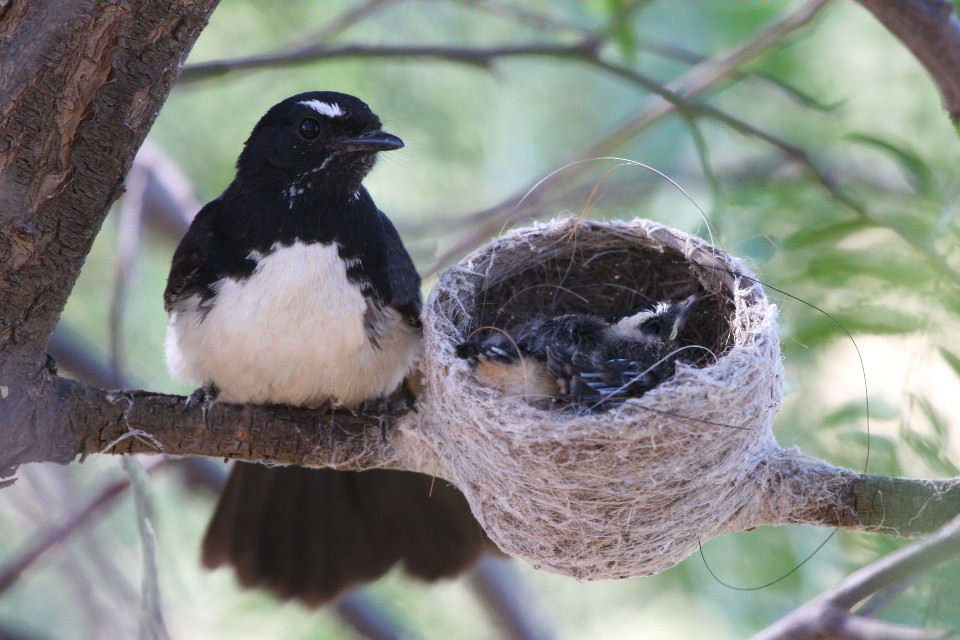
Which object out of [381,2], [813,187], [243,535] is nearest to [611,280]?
[813,187]

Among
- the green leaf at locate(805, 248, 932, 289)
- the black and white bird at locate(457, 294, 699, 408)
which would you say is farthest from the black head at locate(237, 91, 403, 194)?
the green leaf at locate(805, 248, 932, 289)

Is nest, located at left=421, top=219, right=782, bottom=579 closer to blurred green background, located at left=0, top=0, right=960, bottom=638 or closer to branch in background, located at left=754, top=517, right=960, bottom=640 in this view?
blurred green background, located at left=0, top=0, right=960, bottom=638

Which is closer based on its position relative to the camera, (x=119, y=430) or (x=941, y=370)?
(x=941, y=370)

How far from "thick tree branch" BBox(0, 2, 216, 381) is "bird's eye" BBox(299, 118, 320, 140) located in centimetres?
93

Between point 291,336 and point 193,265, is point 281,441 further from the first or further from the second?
point 193,265

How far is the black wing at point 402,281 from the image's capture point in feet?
13.1

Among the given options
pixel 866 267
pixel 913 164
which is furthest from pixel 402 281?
pixel 913 164

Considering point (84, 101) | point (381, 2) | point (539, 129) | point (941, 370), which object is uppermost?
point (381, 2)

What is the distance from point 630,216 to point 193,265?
2333 millimetres

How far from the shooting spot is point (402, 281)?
4051mm

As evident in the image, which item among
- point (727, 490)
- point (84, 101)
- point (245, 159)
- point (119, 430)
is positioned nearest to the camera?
point (84, 101)

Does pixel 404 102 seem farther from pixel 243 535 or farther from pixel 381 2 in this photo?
pixel 243 535

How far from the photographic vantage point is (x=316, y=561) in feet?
14.7

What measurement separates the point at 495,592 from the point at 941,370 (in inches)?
146
